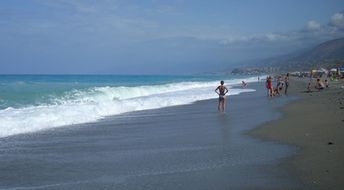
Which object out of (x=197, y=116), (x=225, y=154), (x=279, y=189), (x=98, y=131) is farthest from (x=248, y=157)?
(x=197, y=116)

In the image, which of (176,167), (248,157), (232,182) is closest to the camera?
(232,182)

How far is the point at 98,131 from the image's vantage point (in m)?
13.3

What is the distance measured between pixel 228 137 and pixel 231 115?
6.30 m

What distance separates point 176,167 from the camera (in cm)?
805

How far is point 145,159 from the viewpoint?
888cm

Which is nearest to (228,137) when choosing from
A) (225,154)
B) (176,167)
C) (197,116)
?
(225,154)

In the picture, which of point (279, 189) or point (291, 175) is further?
point (291, 175)

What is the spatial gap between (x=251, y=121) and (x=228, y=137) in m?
3.91

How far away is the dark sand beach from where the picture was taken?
7016mm

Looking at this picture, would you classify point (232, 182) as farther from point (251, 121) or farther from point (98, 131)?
point (251, 121)

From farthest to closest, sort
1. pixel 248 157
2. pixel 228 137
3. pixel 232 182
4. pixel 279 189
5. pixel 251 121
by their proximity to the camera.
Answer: pixel 251 121, pixel 228 137, pixel 248 157, pixel 232 182, pixel 279 189

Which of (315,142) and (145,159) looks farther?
(315,142)

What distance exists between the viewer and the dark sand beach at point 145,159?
276 inches

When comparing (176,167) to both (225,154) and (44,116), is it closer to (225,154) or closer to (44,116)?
(225,154)
